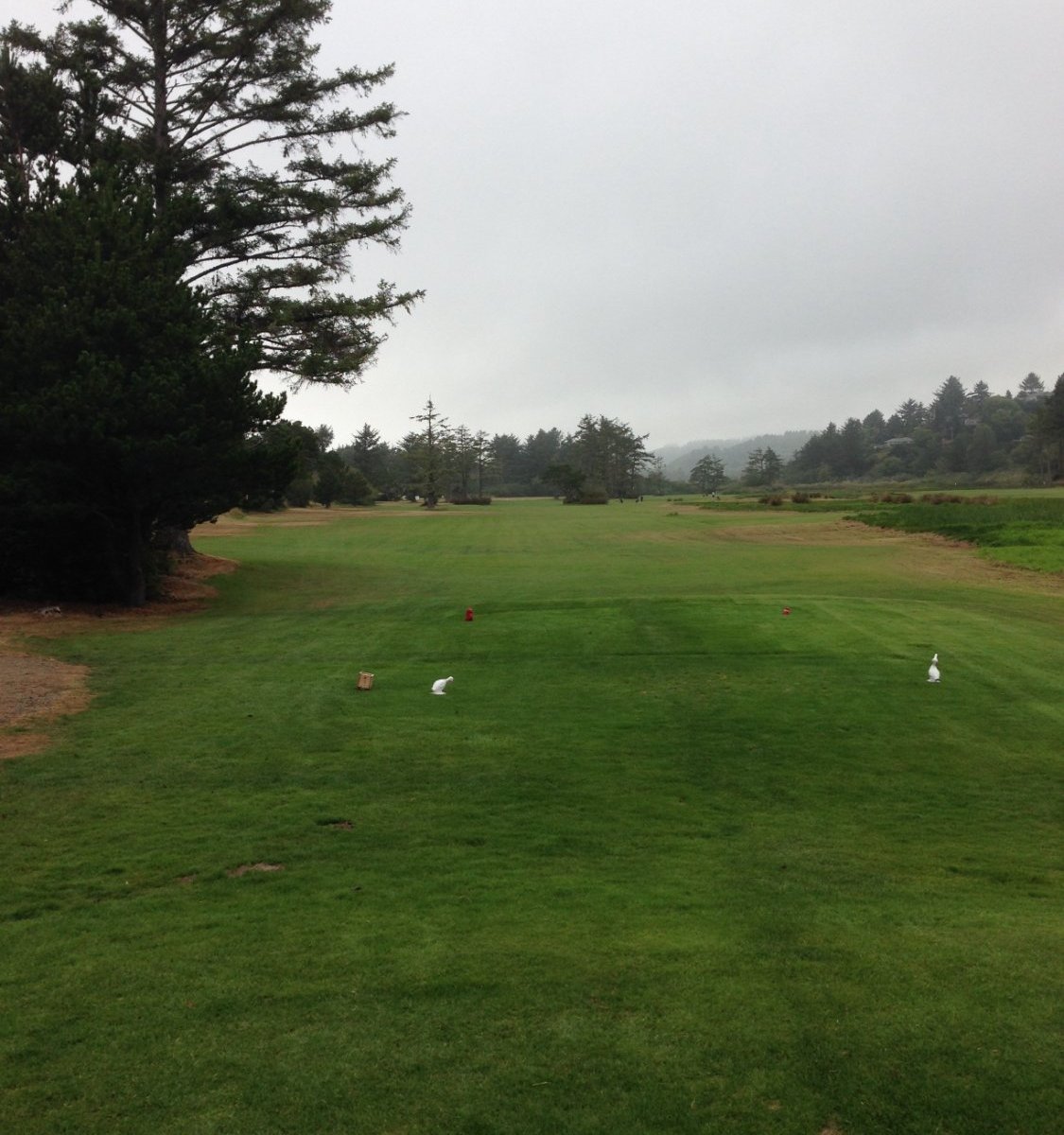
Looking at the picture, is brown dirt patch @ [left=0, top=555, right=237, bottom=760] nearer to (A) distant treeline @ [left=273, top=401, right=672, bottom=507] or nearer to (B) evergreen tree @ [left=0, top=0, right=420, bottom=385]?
(B) evergreen tree @ [left=0, top=0, right=420, bottom=385]

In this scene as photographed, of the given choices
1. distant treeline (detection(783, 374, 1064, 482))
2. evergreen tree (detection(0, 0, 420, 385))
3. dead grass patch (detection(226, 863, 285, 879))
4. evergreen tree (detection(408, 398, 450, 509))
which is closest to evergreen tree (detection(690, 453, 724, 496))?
distant treeline (detection(783, 374, 1064, 482))

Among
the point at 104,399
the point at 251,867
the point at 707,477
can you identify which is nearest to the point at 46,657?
the point at 104,399

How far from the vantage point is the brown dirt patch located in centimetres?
960

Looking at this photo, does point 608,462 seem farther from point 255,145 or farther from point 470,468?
point 255,145

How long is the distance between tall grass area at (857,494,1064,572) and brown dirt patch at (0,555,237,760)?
25.7 m

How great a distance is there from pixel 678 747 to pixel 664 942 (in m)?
4.76

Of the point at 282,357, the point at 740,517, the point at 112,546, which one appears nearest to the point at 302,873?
the point at 112,546

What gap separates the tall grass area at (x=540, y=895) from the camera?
372 centimetres

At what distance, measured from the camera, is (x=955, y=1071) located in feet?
12.5

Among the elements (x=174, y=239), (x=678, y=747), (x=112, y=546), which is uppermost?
(x=174, y=239)

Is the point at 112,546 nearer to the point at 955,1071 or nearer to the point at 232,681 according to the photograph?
the point at 232,681

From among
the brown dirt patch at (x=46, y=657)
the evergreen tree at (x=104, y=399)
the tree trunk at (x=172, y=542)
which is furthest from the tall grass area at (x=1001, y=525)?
the tree trunk at (x=172, y=542)

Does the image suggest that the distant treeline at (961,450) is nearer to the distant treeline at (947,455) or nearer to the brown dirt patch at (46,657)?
the distant treeline at (947,455)

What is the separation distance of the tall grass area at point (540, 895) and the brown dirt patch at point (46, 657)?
0.44 metres
